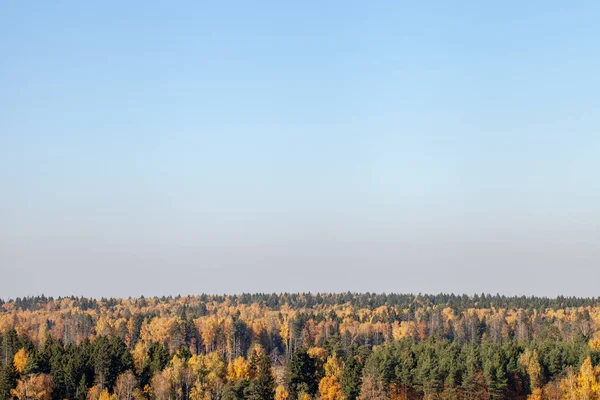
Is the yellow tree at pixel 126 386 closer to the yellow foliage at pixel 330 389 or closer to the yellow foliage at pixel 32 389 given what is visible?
the yellow foliage at pixel 32 389

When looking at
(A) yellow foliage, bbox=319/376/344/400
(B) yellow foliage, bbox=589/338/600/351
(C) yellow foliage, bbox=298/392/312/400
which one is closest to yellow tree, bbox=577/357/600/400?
(B) yellow foliage, bbox=589/338/600/351

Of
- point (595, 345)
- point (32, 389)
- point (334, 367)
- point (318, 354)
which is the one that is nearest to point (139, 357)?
point (32, 389)

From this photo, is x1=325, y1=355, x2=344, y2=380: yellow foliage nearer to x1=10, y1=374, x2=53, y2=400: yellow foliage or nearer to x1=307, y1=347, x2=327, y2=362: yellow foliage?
x1=307, y1=347, x2=327, y2=362: yellow foliage

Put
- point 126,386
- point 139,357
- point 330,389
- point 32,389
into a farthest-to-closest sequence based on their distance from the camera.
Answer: point 139,357
point 330,389
point 126,386
point 32,389

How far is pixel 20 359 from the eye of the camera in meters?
117

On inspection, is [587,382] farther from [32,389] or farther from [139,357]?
[32,389]

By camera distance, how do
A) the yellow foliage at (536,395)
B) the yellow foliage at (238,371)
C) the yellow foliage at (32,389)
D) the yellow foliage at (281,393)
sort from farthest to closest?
1. the yellow foliage at (238,371)
2. the yellow foliage at (536,395)
3. the yellow foliage at (281,393)
4. the yellow foliage at (32,389)

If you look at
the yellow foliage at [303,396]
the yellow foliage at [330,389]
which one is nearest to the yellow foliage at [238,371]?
the yellow foliage at [303,396]

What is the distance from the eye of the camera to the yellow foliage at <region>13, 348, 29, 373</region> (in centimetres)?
11387

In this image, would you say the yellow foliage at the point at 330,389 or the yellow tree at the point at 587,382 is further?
the yellow foliage at the point at 330,389

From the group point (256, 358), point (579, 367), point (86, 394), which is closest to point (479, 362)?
point (579, 367)

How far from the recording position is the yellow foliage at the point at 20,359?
113869 mm

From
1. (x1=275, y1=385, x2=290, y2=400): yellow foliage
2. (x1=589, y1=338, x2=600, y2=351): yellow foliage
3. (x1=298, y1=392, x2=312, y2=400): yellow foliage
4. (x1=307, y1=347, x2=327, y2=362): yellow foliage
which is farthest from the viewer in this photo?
(x1=589, y1=338, x2=600, y2=351): yellow foliage

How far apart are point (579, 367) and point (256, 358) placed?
49287mm
